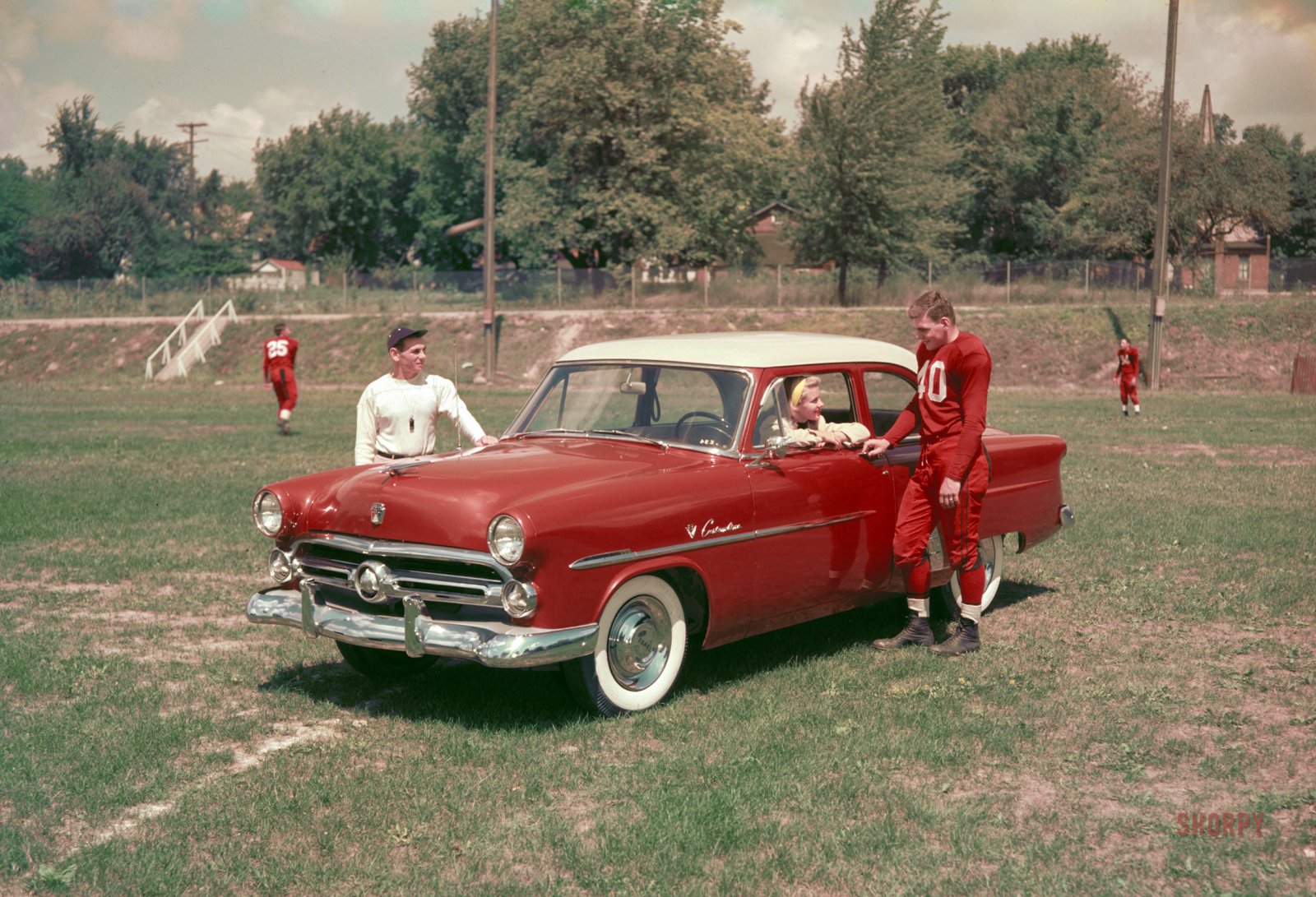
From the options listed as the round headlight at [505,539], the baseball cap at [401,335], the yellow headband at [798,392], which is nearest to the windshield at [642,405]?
the yellow headband at [798,392]

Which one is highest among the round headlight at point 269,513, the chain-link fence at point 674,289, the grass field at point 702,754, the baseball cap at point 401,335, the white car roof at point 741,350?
the chain-link fence at point 674,289

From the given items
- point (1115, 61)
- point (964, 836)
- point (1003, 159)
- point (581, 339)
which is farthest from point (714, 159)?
point (964, 836)

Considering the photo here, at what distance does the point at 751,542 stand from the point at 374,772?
2.12 meters

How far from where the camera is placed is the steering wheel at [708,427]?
6.61 metres

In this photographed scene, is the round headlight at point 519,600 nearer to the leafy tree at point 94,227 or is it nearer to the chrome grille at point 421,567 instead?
the chrome grille at point 421,567

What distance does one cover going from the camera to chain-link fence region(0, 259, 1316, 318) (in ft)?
148

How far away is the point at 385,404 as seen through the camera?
7609 mm

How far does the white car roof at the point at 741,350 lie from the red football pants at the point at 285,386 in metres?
14.5

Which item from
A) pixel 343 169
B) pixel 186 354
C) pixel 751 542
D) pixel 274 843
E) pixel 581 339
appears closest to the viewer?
pixel 274 843

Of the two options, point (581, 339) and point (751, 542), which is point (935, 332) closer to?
point (751, 542)

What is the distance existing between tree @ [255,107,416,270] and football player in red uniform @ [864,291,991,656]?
69.9m

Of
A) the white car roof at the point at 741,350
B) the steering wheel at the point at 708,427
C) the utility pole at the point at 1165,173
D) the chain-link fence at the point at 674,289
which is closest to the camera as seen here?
the steering wheel at the point at 708,427

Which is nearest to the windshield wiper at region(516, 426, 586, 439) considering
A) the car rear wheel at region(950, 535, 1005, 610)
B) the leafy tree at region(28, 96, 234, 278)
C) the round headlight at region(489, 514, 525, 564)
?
the round headlight at region(489, 514, 525, 564)

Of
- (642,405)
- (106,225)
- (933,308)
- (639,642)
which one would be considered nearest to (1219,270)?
(933,308)
